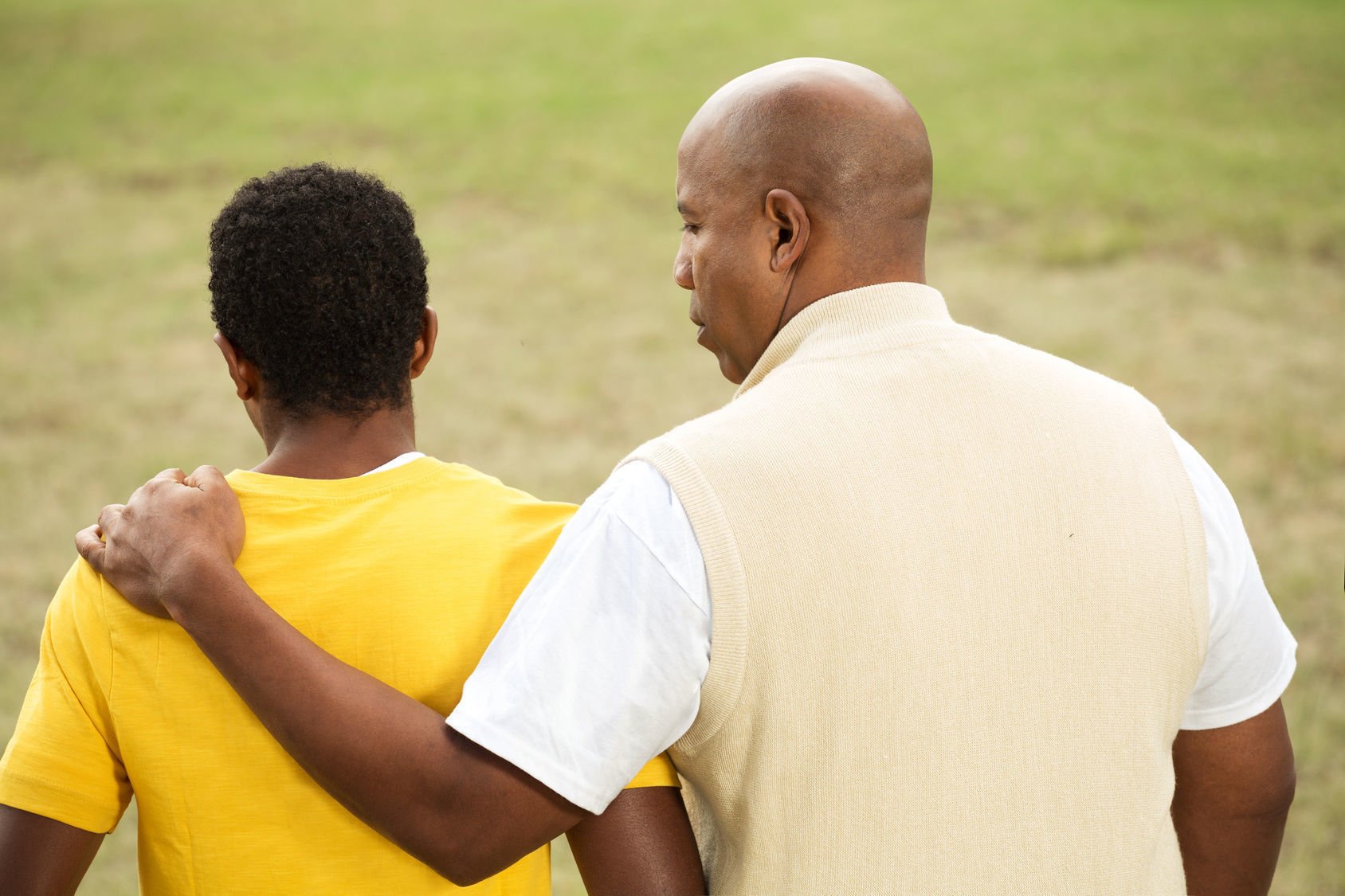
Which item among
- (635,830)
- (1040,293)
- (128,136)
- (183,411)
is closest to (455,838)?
(635,830)

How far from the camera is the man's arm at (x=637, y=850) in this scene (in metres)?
1.46

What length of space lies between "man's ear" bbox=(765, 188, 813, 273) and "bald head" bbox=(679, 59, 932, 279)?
1cm

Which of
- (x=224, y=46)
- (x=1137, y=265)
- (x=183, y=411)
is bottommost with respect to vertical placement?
(x=1137, y=265)

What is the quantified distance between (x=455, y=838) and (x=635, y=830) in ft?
0.79

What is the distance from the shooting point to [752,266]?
1.53m

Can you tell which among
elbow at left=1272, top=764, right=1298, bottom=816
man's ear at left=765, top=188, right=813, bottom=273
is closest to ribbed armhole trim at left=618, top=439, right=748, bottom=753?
man's ear at left=765, top=188, right=813, bottom=273

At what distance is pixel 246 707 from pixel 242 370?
41 centimetres

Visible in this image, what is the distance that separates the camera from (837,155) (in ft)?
4.84

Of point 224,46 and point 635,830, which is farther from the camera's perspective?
point 224,46

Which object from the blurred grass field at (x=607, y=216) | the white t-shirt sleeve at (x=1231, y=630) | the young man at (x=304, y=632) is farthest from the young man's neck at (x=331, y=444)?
the blurred grass field at (x=607, y=216)

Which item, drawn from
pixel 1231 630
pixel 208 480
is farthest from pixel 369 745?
pixel 1231 630

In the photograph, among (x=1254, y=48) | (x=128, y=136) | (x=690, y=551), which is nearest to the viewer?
(x=690, y=551)

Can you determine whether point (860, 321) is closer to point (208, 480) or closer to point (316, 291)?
point (316, 291)

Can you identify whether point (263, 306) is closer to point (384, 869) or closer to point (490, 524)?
point (490, 524)
